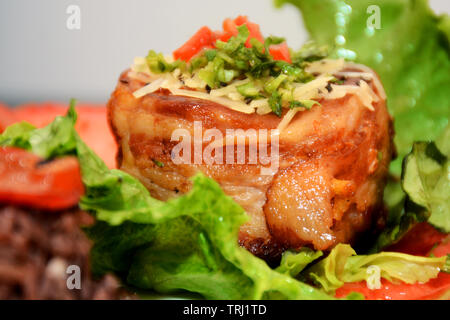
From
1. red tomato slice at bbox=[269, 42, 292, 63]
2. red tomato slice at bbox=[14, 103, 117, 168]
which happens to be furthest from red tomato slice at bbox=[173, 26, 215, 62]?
red tomato slice at bbox=[14, 103, 117, 168]

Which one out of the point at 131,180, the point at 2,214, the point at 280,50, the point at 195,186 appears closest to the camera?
the point at 2,214

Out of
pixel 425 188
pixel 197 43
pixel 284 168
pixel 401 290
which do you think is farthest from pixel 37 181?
pixel 425 188

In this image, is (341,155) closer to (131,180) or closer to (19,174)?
(131,180)

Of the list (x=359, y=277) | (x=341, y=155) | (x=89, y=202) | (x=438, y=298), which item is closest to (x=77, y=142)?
(x=89, y=202)

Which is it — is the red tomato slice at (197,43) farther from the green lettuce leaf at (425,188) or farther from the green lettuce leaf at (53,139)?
the green lettuce leaf at (425,188)

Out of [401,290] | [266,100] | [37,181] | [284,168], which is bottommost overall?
[401,290]

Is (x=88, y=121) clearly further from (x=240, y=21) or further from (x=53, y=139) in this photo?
(x=53, y=139)

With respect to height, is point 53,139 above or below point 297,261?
above
